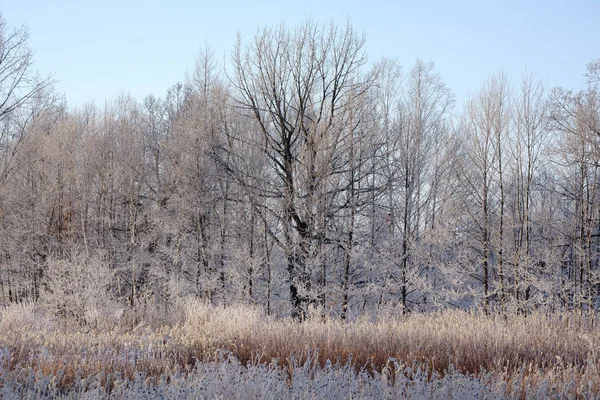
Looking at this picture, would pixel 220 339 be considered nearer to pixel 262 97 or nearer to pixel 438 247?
pixel 262 97

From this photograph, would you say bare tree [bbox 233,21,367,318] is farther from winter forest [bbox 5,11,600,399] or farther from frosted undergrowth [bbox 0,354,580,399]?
frosted undergrowth [bbox 0,354,580,399]

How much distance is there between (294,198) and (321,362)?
8.47 metres

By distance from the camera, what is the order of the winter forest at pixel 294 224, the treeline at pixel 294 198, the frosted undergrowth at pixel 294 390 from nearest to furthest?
the frosted undergrowth at pixel 294 390 → the winter forest at pixel 294 224 → the treeline at pixel 294 198

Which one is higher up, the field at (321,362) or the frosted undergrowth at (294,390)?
the frosted undergrowth at (294,390)

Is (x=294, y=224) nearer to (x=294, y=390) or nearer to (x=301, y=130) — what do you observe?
(x=301, y=130)

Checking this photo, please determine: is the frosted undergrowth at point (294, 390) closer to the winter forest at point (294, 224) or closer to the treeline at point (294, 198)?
the winter forest at point (294, 224)

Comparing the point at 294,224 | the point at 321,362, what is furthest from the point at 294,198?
the point at 321,362

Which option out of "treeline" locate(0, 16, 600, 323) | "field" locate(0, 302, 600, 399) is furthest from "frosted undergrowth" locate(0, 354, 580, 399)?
"treeline" locate(0, 16, 600, 323)

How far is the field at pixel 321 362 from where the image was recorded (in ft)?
14.0

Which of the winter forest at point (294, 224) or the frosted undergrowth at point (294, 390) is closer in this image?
the frosted undergrowth at point (294, 390)

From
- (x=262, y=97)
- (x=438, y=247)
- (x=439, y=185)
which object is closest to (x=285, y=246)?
(x=262, y=97)

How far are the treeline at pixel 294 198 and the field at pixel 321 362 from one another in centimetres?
486

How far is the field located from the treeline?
4860 millimetres

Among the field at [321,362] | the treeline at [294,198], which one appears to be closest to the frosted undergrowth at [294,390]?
the field at [321,362]
